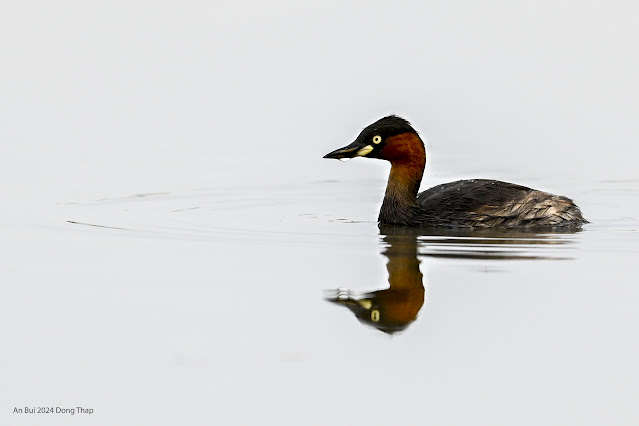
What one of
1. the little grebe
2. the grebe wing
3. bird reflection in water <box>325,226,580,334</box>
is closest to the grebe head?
the little grebe

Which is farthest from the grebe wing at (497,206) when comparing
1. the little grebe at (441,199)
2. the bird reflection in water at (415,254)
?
the bird reflection in water at (415,254)

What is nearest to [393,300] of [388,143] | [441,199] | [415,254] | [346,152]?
[415,254]

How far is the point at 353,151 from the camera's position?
12320mm

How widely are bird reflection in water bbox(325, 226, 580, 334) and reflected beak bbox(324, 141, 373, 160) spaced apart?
751 mm

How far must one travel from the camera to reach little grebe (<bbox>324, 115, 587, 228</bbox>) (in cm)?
1204

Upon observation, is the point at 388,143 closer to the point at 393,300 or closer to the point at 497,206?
the point at 497,206

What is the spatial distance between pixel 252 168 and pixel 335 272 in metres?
5.76

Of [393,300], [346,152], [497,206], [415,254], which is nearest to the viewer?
[393,300]

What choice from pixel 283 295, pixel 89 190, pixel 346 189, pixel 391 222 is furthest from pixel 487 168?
pixel 283 295

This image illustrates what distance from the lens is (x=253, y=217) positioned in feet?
40.6

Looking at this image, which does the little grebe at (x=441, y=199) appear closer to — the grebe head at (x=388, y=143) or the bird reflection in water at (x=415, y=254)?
the grebe head at (x=388, y=143)

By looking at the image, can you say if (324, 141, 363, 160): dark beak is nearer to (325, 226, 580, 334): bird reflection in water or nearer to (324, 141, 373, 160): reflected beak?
Answer: (324, 141, 373, 160): reflected beak

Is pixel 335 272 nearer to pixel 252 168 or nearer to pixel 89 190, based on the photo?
pixel 89 190

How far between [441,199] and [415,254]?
177cm
